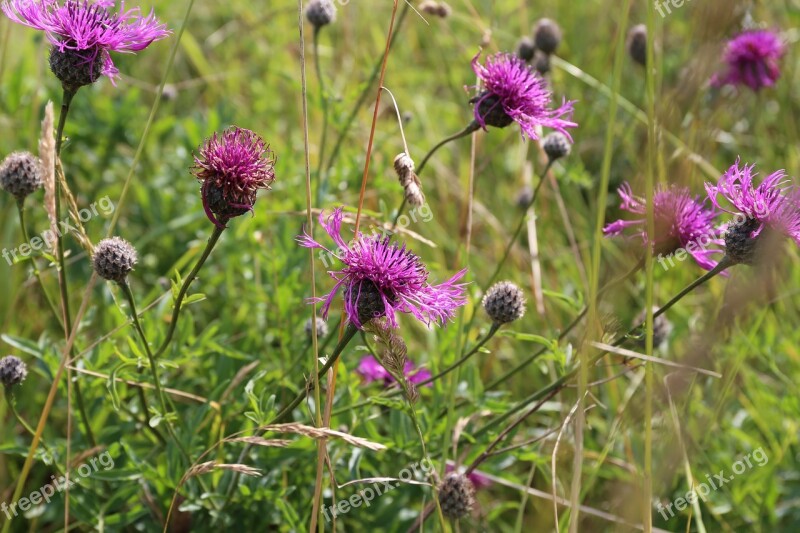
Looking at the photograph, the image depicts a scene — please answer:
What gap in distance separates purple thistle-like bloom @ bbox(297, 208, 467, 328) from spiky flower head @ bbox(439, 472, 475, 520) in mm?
480

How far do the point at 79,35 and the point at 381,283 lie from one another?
83 centimetres

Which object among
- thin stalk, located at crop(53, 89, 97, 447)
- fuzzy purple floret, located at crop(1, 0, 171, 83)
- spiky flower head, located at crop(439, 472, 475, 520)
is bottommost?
spiky flower head, located at crop(439, 472, 475, 520)

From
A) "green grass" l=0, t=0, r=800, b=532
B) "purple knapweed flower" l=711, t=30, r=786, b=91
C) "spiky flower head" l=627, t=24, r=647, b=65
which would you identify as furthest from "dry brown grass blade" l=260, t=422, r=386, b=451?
"purple knapweed flower" l=711, t=30, r=786, b=91

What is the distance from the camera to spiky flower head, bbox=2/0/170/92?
5.80 feet

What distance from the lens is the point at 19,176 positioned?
1.99 m

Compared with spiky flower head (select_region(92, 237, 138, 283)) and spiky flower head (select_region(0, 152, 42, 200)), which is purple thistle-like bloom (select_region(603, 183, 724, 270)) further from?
spiky flower head (select_region(0, 152, 42, 200))

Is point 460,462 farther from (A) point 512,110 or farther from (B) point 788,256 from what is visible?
(B) point 788,256

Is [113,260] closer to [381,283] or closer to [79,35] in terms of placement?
[79,35]

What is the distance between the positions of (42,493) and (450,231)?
2029 mm

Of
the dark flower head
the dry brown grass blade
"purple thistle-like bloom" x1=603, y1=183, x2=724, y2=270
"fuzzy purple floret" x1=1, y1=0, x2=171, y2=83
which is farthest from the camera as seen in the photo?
"purple thistle-like bloom" x1=603, y1=183, x2=724, y2=270

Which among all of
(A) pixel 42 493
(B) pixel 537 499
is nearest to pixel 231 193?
(A) pixel 42 493

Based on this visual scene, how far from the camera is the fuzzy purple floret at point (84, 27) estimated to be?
5.79 feet

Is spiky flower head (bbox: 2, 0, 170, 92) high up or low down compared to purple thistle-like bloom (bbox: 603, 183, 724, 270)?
up

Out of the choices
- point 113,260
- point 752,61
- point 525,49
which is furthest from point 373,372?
point 752,61
